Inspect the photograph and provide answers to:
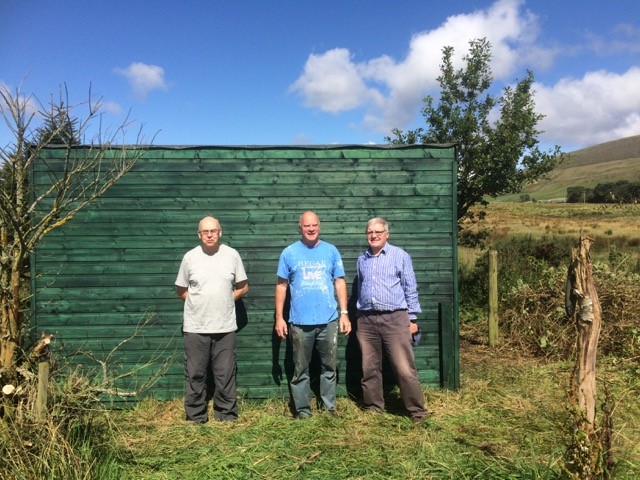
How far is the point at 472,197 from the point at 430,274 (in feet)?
14.7

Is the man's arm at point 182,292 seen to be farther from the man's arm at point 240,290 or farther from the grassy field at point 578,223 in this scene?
the grassy field at point 578,223

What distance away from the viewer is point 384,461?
3809mm

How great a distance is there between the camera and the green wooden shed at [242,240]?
520 centimetres

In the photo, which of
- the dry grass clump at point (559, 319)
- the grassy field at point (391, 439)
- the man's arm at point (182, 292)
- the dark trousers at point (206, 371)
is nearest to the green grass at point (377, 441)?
the grassy field at point (391, 439)

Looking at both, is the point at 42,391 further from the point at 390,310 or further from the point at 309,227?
the point at 390,310

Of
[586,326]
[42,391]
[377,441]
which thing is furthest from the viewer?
[377,441]

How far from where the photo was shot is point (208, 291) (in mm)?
4434

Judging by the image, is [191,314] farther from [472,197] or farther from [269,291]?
[472,197]

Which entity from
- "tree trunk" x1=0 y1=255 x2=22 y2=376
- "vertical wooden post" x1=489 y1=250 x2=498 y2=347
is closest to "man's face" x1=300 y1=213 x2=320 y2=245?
"tree trunk" x1=0 y1=255 x2=22 y2=376

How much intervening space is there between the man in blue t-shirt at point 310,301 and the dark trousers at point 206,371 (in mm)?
572

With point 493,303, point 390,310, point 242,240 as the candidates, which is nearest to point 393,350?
point 390,310

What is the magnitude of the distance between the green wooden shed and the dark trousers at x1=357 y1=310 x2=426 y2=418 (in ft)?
2.32

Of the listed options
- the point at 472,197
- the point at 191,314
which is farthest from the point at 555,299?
the point at 191,314

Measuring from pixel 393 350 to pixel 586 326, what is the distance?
1.79 m
